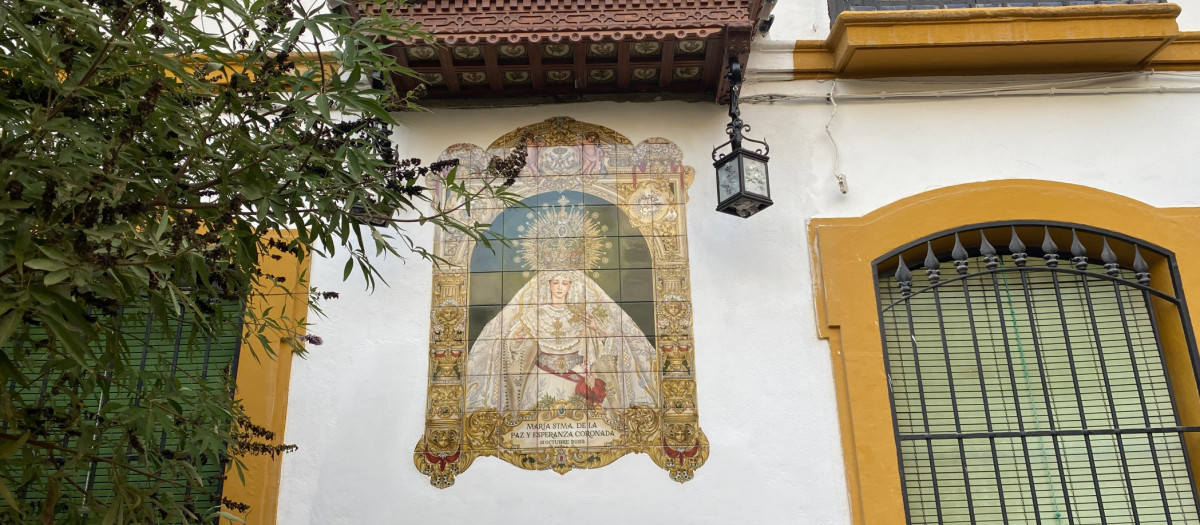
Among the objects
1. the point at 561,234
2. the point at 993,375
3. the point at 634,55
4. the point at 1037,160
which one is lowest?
the point at 993,375

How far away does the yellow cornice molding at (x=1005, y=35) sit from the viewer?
5156 mm

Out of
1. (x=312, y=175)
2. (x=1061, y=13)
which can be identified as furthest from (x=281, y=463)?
(x=1061, y=13)

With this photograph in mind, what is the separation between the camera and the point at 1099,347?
5012mm

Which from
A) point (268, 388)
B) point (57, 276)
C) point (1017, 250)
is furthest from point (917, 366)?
point (57, 276)

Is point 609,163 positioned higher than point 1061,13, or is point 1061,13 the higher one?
point 1061,13

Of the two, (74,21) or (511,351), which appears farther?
(511,351)

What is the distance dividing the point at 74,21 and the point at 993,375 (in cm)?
440

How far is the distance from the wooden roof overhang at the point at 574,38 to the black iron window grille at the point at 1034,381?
1.52 metres

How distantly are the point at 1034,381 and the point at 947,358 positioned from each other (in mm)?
452

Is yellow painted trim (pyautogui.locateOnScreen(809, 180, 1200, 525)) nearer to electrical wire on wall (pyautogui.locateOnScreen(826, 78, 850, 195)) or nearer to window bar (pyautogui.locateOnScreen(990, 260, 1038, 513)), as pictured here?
electrical wire on wall (pyautogui.locateOnScreen(826, 78, 850, 195))

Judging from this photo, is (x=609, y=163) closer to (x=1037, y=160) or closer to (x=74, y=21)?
(x=1037, y=160)

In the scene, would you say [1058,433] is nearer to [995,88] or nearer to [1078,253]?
[1078,253]

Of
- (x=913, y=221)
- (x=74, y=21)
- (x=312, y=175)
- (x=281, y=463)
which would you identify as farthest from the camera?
(x=913, y=221)

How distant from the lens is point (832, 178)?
5.28m
